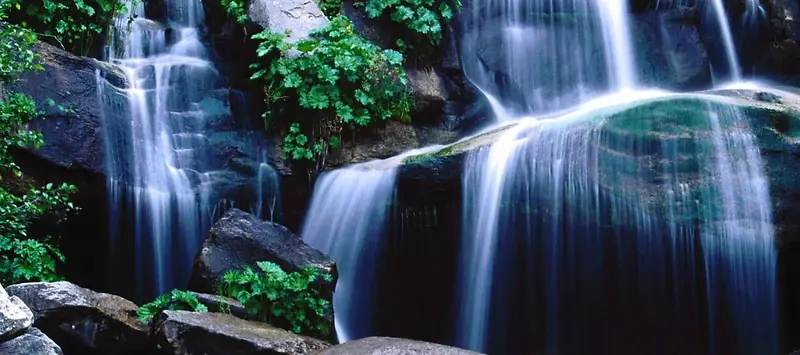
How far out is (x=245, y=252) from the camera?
678 cm

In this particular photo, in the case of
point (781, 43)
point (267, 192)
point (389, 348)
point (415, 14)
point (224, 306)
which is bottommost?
point (389, 348)

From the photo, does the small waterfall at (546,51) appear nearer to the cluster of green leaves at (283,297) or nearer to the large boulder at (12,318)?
the cluster of green leaves at (283,297)

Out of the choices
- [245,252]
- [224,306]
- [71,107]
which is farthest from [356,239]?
[71,107]

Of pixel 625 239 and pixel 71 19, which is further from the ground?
pixel 71 19

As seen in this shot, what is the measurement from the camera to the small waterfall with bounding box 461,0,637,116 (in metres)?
10.3

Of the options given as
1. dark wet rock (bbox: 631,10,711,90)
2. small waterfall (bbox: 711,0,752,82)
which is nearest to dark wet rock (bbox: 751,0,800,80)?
small waterfall (bbox: 711,0,752,82)

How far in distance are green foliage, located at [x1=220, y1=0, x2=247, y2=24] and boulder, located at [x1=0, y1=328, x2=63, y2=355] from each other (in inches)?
227

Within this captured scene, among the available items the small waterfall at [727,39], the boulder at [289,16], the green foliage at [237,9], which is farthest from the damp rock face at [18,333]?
the small waterfall at [727,39]

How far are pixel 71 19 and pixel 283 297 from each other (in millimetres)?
4303

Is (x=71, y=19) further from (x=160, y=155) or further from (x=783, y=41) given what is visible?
(x=783, y=41)

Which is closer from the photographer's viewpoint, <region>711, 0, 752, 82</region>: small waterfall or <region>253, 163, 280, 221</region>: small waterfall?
<region>253, 163, 280, 221</region>: small waterfall

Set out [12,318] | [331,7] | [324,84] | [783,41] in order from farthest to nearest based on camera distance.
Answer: [331,7] < [783,41] < [324,84] < [12,318]

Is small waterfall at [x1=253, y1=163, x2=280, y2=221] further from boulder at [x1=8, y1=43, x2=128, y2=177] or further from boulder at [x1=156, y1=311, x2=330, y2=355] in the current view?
boulder at [x1=156, y1=311, x2=330, y2=355]

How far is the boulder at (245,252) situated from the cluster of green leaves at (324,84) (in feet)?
4.78
